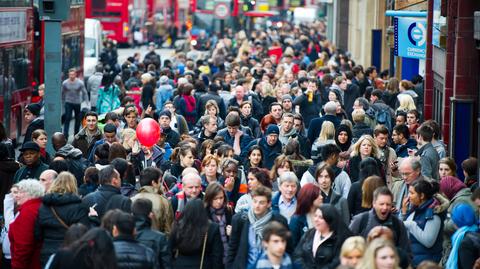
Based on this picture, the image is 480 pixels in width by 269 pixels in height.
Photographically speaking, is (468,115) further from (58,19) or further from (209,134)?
(58,19)

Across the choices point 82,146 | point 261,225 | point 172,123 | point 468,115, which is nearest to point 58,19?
point 82,146

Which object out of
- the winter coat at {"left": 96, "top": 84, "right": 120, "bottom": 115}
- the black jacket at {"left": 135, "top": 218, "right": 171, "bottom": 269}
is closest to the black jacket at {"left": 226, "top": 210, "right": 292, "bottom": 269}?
the black jacket at {"left": 135, "top": 218, "right": 171, "bottom": 269}

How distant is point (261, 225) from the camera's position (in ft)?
37.7

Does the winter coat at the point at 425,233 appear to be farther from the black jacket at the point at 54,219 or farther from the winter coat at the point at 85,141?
the winter coat at the point at 85,141

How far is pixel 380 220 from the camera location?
1162 centimetres

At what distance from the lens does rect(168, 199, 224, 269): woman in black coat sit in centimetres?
1124

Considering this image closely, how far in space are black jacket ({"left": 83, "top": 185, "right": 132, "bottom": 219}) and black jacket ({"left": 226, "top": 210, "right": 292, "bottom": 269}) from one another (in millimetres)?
1221

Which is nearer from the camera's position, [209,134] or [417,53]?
[209,134]

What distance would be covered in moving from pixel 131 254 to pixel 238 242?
1.46m

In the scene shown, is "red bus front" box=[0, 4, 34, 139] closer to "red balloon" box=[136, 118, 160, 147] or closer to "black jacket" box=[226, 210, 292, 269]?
"red balloon" box=[136, 118, 160, 147]

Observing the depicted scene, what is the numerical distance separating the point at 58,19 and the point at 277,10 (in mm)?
76110

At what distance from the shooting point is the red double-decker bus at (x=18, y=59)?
26141 millimetres

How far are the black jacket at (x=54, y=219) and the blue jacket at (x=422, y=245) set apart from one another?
2.73 metres

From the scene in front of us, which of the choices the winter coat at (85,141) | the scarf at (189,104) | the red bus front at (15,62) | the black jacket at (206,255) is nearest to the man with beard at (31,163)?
the winter coat at (85,141)
